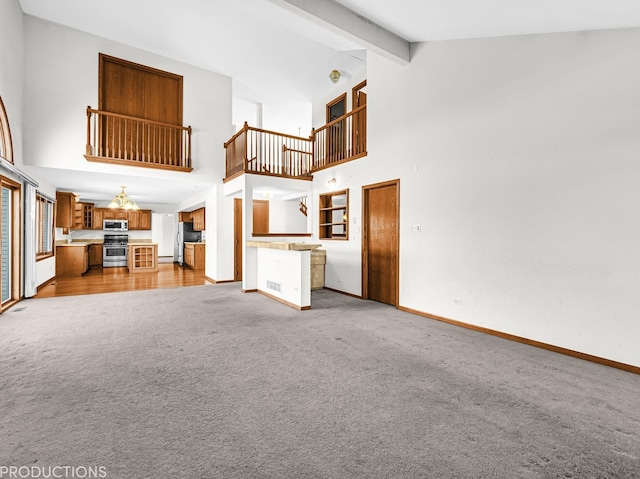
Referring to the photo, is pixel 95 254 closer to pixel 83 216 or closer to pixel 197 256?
pixel 83 216

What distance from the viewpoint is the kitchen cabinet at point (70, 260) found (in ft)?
27.7

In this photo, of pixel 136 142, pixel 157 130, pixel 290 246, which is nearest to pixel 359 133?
pixel 290 246

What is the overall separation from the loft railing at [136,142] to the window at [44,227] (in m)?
1.79

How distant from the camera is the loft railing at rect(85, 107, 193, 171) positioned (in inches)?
237

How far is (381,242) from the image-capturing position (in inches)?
210

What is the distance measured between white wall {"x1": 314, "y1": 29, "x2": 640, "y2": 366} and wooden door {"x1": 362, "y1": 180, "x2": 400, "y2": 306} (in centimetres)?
23

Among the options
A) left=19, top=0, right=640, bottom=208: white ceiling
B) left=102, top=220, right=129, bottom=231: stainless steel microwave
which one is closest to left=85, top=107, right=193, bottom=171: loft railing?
left=19, top=0, right=640, bottom=208: white ceiling

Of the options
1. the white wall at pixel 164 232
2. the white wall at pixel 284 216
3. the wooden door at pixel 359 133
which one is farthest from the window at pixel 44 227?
the wooden door at pixel 359 133

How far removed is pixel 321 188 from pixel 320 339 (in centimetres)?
406

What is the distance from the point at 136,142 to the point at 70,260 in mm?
4628

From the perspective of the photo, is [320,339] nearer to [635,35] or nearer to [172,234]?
[635,35]

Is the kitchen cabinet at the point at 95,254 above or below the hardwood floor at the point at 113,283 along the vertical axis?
above

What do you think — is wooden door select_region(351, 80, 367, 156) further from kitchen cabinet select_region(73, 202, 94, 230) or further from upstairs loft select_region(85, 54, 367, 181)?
kitchen cabinet select_region(73, 202, 94, 230)

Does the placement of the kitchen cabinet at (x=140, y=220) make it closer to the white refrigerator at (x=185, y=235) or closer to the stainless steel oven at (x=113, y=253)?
the stainless steel oven at (x=113, y=253)
